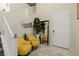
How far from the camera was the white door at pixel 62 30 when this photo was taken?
10.5ft

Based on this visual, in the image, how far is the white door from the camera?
319 cm

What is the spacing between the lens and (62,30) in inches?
127

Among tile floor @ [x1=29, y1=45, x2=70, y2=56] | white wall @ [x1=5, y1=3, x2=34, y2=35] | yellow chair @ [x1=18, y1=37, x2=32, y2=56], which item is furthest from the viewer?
white wall @ [x1=5, y1=3, x2=34, y2=35]

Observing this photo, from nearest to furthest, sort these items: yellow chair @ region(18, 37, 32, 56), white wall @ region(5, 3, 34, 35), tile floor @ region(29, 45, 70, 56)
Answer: tile floor @ region(29, 45, 70, 56) < yellow chair @ region(18, 37, 32, 56) < white wall @ region(5, 3, 34, 35)

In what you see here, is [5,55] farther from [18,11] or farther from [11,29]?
[18,11]

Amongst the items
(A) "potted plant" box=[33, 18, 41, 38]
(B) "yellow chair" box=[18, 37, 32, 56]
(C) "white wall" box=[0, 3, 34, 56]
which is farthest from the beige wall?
(B) "yellow chair" box=[18, 37, 32, 56]

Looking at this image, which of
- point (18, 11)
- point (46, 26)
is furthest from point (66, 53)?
point (18, 11)

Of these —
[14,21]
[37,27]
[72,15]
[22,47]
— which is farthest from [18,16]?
[72,15]

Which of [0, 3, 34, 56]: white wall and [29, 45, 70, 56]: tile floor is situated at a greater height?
[0, 3, 34, 56]: white wall

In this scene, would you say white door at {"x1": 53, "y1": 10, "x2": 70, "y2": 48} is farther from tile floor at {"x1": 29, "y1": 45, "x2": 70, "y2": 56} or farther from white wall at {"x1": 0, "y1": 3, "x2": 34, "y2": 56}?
white wall at {"x1": 0, "y1": 3, "x2": 34, "y2": 56}

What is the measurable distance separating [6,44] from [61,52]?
1246 millimetres

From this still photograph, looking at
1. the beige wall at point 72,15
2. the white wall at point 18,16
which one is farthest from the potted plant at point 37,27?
the beige wall at point 72,15

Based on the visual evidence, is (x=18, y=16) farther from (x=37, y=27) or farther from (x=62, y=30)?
(x=62, y=30)

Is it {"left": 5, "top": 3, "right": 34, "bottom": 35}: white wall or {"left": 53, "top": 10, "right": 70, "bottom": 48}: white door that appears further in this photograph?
{"left": 5, "top": 3, "right": 34, "bottom": 35}: white wall
